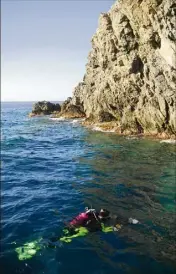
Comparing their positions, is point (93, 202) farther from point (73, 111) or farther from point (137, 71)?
point (73, 111)

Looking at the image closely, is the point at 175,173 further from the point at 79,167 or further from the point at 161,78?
the point at 161,78

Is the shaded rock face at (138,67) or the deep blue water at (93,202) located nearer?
the deep blue water at (93,202)

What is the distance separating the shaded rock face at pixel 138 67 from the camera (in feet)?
118

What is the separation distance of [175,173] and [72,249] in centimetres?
1412

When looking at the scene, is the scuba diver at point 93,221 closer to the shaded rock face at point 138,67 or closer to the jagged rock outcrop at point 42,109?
the shaded rock face at point 138,67

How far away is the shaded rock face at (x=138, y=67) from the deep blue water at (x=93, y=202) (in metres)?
6.96

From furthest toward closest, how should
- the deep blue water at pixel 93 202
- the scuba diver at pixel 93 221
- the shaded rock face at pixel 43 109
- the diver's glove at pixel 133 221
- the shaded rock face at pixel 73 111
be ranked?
1. the shaded rock face at pixel 43 109
2. the shaded rock face at pixel 73 111
3. the diver's glove at pixel 133 221
4. the scuba diver at pixel 93 221
5. the deep blue water at pixel 93 202

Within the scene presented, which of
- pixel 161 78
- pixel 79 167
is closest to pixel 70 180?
pixel 79 167

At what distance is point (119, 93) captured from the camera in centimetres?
4900

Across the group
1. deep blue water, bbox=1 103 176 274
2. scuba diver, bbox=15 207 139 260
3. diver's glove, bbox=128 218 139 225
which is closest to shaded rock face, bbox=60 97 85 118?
deep blue water, bbox=1 103 176 274

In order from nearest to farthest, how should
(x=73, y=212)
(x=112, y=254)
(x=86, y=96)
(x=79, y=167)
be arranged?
(x=112, y=254), (x=73, y=212), (x=79, y=167), (x=86, y=96)

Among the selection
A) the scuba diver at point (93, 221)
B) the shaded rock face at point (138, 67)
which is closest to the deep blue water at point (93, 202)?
the scuba diver at point (93, 221)

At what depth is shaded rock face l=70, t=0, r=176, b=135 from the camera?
3588 cm

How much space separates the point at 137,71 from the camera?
45031 mm
